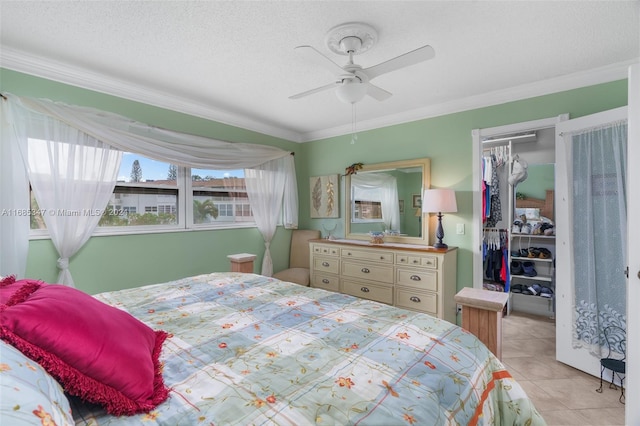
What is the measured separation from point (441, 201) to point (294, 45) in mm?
2033

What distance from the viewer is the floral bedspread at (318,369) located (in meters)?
0.81

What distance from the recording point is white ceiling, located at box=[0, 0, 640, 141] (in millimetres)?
1717

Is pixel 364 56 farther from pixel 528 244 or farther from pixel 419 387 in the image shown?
pixel 528 244

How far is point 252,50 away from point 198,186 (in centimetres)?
186

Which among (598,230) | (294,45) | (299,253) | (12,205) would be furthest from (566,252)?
(12,205)

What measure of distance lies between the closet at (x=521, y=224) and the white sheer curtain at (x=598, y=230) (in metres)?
1.10

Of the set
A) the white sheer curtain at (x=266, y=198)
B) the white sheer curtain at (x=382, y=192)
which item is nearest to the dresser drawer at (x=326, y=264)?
the white sheer curtain at (x=266, y=198)

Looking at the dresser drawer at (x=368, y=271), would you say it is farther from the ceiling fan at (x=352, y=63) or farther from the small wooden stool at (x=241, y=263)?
the ceiling fan at (x=352, y=63)

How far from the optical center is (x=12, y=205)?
7.16 ft

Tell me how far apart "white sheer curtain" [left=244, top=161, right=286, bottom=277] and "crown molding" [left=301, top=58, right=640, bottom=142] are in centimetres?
125

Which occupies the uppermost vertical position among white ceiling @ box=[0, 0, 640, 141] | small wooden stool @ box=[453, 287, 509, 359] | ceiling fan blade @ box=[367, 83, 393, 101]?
white ceiling @ box=[0, 0, 640, 141]

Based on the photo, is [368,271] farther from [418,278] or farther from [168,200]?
[168,200]

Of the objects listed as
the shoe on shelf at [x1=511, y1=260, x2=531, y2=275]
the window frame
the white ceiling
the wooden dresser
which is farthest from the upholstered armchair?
the shoe on shelf at [x1=511, y1=260, x2=531, y2=275]

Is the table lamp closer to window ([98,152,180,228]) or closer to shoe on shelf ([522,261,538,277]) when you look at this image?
shoe on shelf ([522,261,538,277])
